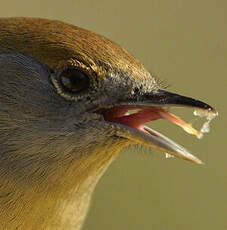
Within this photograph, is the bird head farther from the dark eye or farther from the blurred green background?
the blurred green background

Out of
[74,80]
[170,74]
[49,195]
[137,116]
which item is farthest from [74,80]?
[170,74]

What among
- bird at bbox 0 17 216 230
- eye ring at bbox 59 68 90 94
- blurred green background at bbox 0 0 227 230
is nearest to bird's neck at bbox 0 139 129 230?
bird at bbox 0 17 216 230

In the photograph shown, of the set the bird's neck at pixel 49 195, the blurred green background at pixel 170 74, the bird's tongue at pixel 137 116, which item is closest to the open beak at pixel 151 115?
the bird's tongue at pixel 137 116

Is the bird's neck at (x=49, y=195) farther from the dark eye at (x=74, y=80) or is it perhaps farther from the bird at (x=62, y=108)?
the dark eye at (x=74, y=80)

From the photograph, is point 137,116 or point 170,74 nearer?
→ point 137,116

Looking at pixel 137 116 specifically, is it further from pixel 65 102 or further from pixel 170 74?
pixel 170 74

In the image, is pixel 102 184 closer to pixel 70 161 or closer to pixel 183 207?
pixel 183 207

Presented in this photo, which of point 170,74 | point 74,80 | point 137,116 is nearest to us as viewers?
point 74,80
